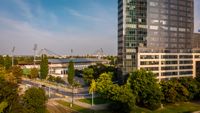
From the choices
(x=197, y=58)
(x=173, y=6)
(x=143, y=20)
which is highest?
(x=173, y=6)

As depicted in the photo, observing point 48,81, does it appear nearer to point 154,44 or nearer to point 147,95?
point 154,44

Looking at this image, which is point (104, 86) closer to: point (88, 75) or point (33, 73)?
point (88, 75)

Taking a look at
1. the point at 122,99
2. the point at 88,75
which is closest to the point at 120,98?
the point at 122,99

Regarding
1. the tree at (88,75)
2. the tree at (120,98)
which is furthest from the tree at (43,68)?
the tree at (120,98)

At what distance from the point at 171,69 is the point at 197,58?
2163 centimetres

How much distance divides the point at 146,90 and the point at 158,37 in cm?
4368

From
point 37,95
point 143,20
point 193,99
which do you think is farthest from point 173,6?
point 37,95

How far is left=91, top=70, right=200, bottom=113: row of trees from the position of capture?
8944 centimetres

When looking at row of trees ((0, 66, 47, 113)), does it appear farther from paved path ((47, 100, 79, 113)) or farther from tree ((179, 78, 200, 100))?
tree ((179, 78, 200, 100))

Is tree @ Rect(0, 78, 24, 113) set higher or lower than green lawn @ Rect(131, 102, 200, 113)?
higher

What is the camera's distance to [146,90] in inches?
3848

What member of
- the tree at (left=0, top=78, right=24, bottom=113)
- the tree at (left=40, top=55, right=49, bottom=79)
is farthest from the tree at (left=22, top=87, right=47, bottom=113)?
the tree at (left=40, top=55, right=49, bottom=79)

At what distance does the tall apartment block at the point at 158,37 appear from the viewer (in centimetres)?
12475

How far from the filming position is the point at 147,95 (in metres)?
98.2
